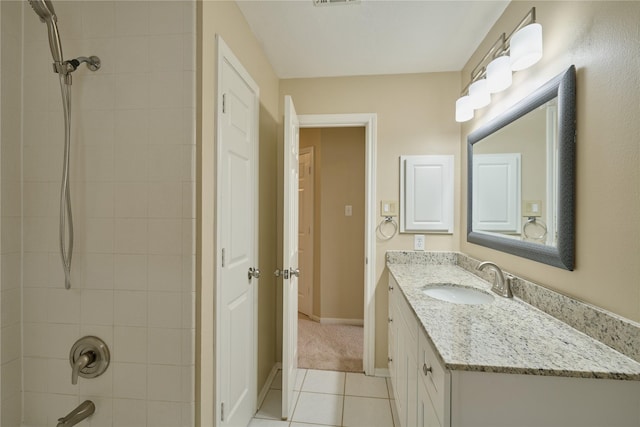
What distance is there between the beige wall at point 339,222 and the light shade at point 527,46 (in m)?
2.08

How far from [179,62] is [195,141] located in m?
0.33

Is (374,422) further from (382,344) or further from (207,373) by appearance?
(207,373)

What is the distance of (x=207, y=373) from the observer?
1.23 metres

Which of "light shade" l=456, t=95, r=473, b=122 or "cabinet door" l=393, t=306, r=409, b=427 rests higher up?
"light shade" l=456, t=95, r=473, b=122

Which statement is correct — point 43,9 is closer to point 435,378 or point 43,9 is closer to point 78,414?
point 78,414

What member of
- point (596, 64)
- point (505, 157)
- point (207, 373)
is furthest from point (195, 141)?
point (505, 157)

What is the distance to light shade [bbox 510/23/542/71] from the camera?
1.18 meters

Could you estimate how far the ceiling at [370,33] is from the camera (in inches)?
61.0

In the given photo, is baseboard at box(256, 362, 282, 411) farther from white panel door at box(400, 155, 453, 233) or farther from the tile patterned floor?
white panel door at box(400, 155, 453, 233)

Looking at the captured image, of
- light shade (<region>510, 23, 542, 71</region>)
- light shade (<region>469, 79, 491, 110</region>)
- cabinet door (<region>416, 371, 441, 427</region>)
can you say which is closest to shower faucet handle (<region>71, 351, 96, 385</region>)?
cabinet door (<region>416, 371, 441, 427</region>)

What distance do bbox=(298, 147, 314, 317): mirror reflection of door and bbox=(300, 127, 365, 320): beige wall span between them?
0.29 feet

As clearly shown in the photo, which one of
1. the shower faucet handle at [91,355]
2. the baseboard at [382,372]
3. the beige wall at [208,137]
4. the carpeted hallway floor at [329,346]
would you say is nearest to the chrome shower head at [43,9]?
the beige wall at [208,137]

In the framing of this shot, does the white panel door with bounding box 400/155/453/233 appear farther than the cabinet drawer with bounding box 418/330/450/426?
Yes

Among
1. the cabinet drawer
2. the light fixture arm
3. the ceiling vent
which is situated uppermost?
the ceiling vent
